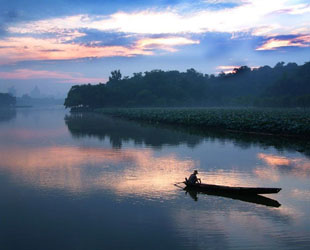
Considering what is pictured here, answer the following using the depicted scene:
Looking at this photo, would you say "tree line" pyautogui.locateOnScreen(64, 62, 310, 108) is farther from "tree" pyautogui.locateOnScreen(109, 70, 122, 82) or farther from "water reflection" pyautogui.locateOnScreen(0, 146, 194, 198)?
"water reflection" pyautogui.locateOnScreen(0, 146, 194, 198)

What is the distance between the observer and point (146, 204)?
9102 mm

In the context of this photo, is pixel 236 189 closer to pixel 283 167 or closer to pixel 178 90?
pixel 283 167

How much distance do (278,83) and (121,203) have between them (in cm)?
7074

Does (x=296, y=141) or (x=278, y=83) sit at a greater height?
(x=278, y=83)

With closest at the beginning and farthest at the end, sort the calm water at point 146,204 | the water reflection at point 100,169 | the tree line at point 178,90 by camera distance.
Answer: the calm water at point 146,204, the water reflection at point 100,169, the tree line at point 178,90

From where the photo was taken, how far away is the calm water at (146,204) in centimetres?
704

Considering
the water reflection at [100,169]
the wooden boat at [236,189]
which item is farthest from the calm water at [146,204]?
the wooden boat at [236,189]

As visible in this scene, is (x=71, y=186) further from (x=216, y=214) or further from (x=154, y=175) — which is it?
(x=216, y=214)

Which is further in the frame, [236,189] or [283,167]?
[283,167]

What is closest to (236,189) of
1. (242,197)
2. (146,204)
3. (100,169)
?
(242,197)

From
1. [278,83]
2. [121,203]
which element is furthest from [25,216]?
Answer: [278,83]

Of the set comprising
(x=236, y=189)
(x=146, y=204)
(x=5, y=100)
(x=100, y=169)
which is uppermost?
(x=5, y=100)

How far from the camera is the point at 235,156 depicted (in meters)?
16.4

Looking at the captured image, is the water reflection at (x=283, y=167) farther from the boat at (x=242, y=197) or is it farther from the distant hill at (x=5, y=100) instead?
the distant hill at (x=5, y=100)
